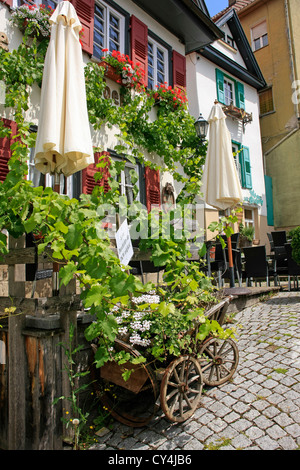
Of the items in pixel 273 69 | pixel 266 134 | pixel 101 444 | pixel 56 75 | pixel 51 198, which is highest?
pixel 273 69

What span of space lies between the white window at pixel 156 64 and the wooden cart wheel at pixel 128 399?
286 inches

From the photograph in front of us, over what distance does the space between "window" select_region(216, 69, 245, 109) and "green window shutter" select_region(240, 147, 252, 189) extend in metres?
1.76

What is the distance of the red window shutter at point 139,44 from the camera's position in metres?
7.82

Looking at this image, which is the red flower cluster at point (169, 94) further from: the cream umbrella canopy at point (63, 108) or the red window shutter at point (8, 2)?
the cream umbrella canopy at point (63, 108)

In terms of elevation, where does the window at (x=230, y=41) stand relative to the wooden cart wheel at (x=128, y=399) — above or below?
above

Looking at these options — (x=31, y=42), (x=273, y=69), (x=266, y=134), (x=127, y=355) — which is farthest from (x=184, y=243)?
(x=273, y=69)

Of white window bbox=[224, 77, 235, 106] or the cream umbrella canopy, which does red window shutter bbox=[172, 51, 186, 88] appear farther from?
the cream umbrella canopy

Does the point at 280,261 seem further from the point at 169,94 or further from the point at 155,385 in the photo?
the point at 155,385

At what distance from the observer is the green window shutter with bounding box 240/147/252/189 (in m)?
12.6

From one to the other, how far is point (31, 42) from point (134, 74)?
2.25 meters

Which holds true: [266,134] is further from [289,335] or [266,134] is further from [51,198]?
[51,198]

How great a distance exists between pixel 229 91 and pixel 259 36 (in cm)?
554

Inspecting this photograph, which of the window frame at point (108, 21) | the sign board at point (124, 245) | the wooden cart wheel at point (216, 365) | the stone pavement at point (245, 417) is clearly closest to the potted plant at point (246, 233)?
the window frame at point (108, 21)
